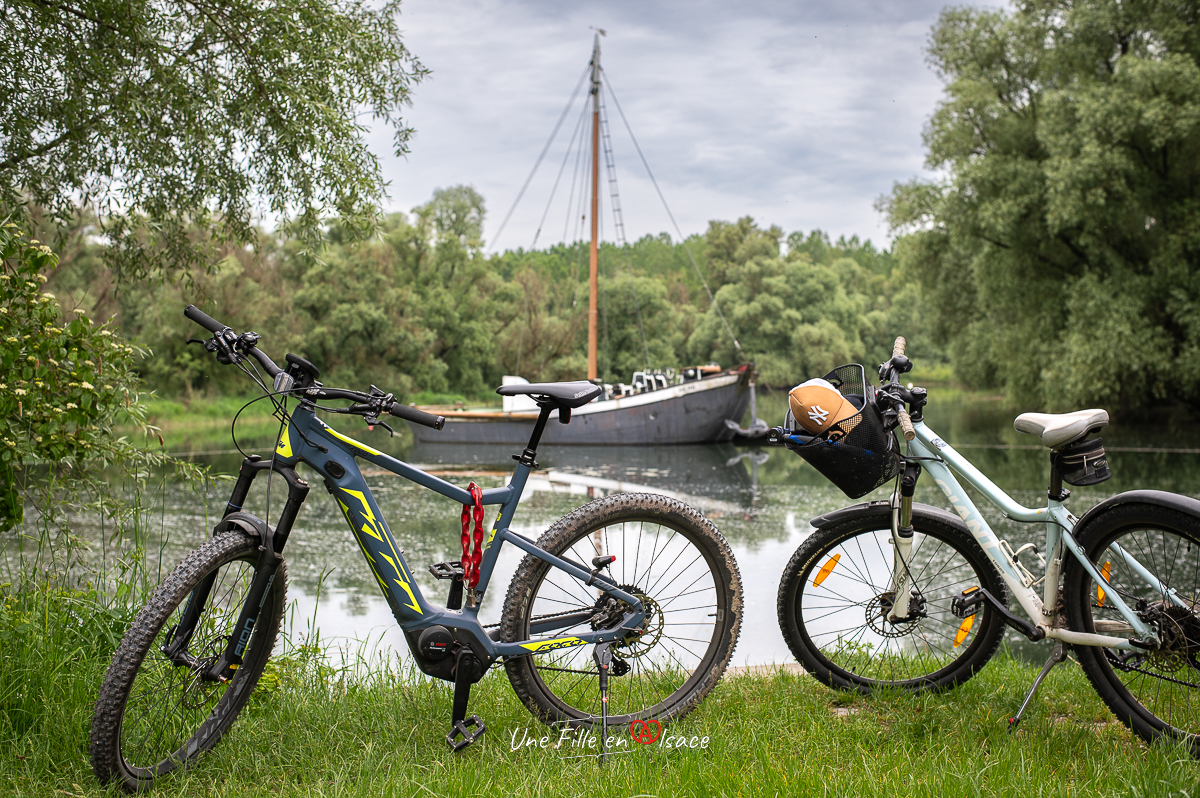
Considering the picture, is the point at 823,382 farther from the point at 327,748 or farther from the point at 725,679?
the point at 327,748

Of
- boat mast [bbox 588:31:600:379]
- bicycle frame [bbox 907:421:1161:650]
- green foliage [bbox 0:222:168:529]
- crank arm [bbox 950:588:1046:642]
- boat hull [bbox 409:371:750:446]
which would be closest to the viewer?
bicycle frame [bbox 907:421:1161:650]

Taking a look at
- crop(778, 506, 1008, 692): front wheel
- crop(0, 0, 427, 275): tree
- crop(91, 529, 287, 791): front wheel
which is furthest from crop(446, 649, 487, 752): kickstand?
crop(0, 0, 427, 275): tree

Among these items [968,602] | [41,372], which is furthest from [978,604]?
[41,372]

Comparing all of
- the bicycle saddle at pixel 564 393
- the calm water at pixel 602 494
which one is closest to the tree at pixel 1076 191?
the calm water at pixel 602 494

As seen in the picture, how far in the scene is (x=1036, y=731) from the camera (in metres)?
2.39

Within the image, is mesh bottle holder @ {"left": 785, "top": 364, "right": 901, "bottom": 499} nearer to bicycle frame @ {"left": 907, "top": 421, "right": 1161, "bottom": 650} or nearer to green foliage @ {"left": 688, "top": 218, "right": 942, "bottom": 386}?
bicycle frame @ {"left": 907, "top": 421, "right": 1161, "bottom": 650}

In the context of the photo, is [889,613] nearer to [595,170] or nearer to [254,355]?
[254,355]

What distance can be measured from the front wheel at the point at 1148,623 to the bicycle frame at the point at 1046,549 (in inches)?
1.1

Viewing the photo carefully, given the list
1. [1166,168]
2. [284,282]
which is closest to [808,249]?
[284,282]

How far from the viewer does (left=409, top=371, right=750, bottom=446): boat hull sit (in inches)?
753

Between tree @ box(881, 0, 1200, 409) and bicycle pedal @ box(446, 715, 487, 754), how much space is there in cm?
1569

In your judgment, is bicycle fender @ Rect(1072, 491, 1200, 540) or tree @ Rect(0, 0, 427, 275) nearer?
bicycle fender @ Rect(1072, 491, 1200, 540)

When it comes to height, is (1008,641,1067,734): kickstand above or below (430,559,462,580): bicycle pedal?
below

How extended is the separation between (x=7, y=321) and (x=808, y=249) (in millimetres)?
63884
